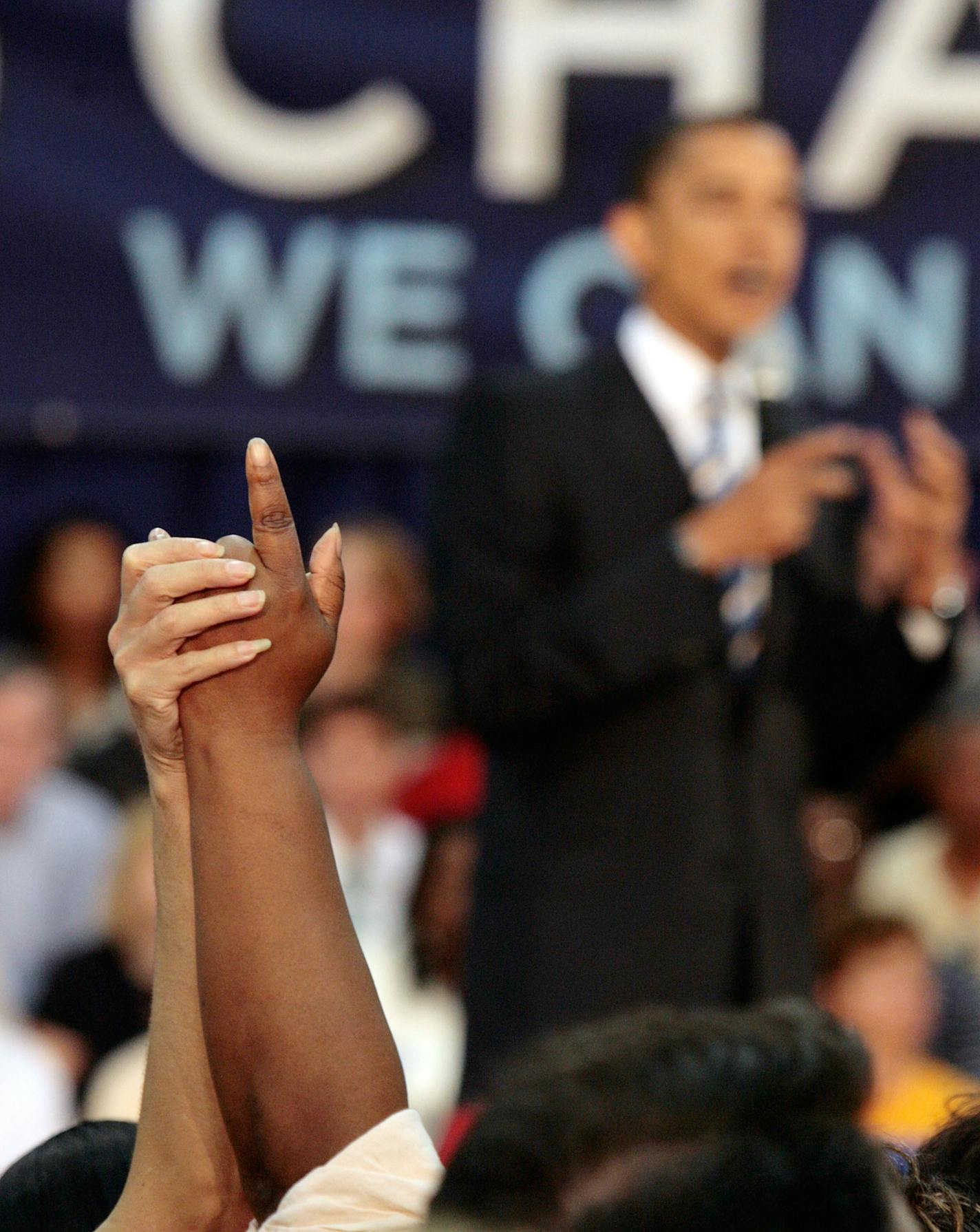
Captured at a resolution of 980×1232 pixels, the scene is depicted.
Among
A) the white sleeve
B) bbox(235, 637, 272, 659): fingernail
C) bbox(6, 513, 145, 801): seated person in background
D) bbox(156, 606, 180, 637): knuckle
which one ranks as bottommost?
bbox(6, 513, 145, 801): seated person in background

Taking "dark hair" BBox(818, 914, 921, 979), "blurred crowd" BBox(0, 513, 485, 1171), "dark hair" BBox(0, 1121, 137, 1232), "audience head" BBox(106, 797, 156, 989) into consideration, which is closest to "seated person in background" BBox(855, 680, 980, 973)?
"dark hair" BBox(818, 914, 921, 979)

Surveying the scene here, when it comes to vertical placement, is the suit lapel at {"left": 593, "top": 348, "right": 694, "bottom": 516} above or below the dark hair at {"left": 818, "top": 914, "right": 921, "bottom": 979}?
above

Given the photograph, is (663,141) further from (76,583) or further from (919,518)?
(76,583)

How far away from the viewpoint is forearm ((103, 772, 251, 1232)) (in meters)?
1.06

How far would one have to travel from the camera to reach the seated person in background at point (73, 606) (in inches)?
168

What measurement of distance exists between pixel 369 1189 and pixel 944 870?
2.85 meters

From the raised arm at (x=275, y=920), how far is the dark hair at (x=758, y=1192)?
35cm

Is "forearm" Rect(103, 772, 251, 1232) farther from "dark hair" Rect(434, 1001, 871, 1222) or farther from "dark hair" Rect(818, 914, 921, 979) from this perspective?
"dark hair" Rect(818, 914, 921, 979)

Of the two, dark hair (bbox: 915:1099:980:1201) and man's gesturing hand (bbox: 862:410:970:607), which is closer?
dark hair (bbox: 915:1099:980:1201)

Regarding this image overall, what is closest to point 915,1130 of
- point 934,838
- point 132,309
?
point 934,838

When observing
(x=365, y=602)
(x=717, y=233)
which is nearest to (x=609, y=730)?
(x=717, y=233)

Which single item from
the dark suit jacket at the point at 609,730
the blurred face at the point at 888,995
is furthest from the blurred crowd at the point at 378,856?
the dark suit jacket at the point at 609,730

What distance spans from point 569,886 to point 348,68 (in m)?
2.36

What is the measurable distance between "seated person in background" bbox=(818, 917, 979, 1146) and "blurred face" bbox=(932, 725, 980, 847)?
0.32 m
